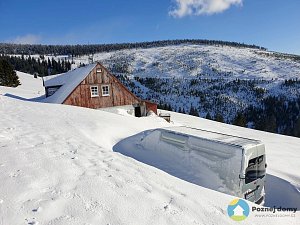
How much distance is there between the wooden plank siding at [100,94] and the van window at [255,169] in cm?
2192

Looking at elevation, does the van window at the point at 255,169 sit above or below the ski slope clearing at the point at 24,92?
above

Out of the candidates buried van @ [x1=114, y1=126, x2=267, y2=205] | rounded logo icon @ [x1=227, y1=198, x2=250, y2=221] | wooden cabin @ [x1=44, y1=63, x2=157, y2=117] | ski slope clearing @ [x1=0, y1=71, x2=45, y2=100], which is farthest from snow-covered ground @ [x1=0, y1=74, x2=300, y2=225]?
ski slope clearing @ [x1=0, y1=71, x2=45, y2=100]

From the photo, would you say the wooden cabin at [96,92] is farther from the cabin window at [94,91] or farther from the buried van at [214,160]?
the buried van at [214,160]

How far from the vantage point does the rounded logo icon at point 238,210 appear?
5203 millimetres

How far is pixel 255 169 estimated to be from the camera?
7879 mm

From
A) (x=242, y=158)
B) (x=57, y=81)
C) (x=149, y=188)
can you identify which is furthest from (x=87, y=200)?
(x=57, y=81)

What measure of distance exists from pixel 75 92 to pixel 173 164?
20.5 metres

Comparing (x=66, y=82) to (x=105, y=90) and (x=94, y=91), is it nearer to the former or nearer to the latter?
(x=94, y=91)

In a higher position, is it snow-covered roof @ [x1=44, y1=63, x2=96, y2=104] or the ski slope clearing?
snow-covered roof @ [x1=44, y1=63, x2=96, y2=104]

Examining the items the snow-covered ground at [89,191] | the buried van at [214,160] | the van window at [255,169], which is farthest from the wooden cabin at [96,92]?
the van window at [255,169]

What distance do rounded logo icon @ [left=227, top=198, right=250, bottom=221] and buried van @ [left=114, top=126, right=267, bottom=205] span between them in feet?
5.09

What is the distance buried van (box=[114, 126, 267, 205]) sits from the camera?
293 inches

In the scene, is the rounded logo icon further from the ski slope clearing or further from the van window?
the ski slope clearing

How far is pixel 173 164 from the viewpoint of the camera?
8.62 metres
